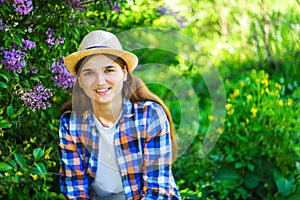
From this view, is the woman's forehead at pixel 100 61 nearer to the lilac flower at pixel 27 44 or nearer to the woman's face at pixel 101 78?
the woman's face at pixel 101 78

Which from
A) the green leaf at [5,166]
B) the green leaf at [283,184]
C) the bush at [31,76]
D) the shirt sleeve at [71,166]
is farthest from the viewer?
the green leaf at [283,184]

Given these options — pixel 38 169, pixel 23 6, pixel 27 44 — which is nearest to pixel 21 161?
pixel 38 169

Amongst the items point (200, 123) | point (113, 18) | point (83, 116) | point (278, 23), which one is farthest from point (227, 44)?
point (83, 116)

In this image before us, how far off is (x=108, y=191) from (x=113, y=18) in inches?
42.2

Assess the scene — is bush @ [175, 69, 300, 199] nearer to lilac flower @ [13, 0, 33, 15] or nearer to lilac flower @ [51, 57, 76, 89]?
lilac flower @ [51, 57, 76, 89]

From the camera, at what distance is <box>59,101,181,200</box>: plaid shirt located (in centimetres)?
239

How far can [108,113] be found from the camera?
2.42 meters

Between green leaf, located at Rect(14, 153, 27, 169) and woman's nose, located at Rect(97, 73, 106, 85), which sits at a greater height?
woman's nose, located at Rect(97, 73, 106, 85)

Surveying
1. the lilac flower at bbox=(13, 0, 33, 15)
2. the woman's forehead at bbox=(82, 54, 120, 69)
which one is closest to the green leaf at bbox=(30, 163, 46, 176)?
the woman's forehead at bbox=(82, 54, 120, 69)

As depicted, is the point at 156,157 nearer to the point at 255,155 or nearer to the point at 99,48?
the point at 99,48

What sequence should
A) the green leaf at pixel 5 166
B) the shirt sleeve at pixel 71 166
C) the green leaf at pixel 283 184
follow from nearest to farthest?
the green leaf at pixel 5 166 → the shirt sleeve at pixel 71 166 → the green leaf at pixel 283 184

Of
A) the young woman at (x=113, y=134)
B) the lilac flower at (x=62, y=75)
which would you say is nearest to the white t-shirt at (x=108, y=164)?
the young woman at (x=113, y=134)

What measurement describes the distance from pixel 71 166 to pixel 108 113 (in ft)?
0.81

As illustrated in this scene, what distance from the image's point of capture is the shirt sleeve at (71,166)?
246cm
